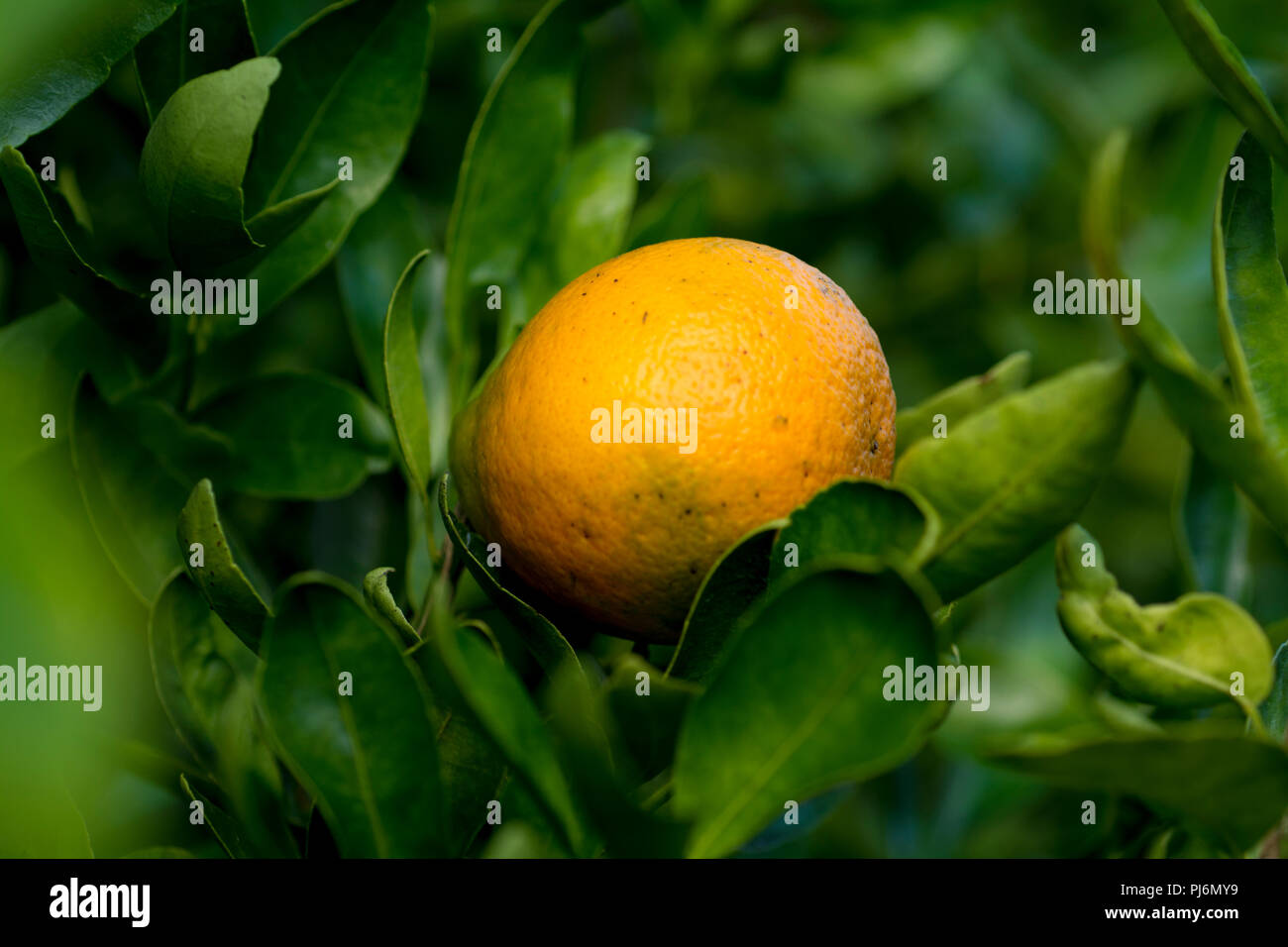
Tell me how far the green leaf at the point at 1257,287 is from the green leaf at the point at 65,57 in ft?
2.37

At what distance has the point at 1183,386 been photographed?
1.96 feet

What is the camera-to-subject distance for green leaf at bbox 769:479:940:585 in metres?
0.60

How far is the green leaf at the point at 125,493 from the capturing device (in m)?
0.88

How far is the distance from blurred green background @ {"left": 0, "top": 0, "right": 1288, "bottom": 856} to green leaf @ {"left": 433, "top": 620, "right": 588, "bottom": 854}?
0.24m

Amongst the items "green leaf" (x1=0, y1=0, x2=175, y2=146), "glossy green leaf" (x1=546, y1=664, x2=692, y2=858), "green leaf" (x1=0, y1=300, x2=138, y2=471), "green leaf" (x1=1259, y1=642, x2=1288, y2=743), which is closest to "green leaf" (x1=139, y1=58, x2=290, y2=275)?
"green leaf" (x1=0, y1=0, x2=175, y2=146)

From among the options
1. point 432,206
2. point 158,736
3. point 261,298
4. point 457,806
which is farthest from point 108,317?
point 432,206

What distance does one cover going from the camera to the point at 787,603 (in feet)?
1.89

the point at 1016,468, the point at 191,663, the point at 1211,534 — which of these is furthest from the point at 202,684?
the point at 1211,534

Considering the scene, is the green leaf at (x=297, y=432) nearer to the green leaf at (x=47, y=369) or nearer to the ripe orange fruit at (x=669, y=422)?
the green leaf at (x=47, y=369)

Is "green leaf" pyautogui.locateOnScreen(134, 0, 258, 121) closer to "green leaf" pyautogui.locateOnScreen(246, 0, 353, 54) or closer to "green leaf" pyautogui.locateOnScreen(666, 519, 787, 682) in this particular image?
"green leaf" pyautogui.locateOnScreen(246, 0, 353, 54)

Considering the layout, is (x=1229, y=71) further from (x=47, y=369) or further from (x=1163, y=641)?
(x=47, y=369)

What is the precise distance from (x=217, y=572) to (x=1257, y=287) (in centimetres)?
69
